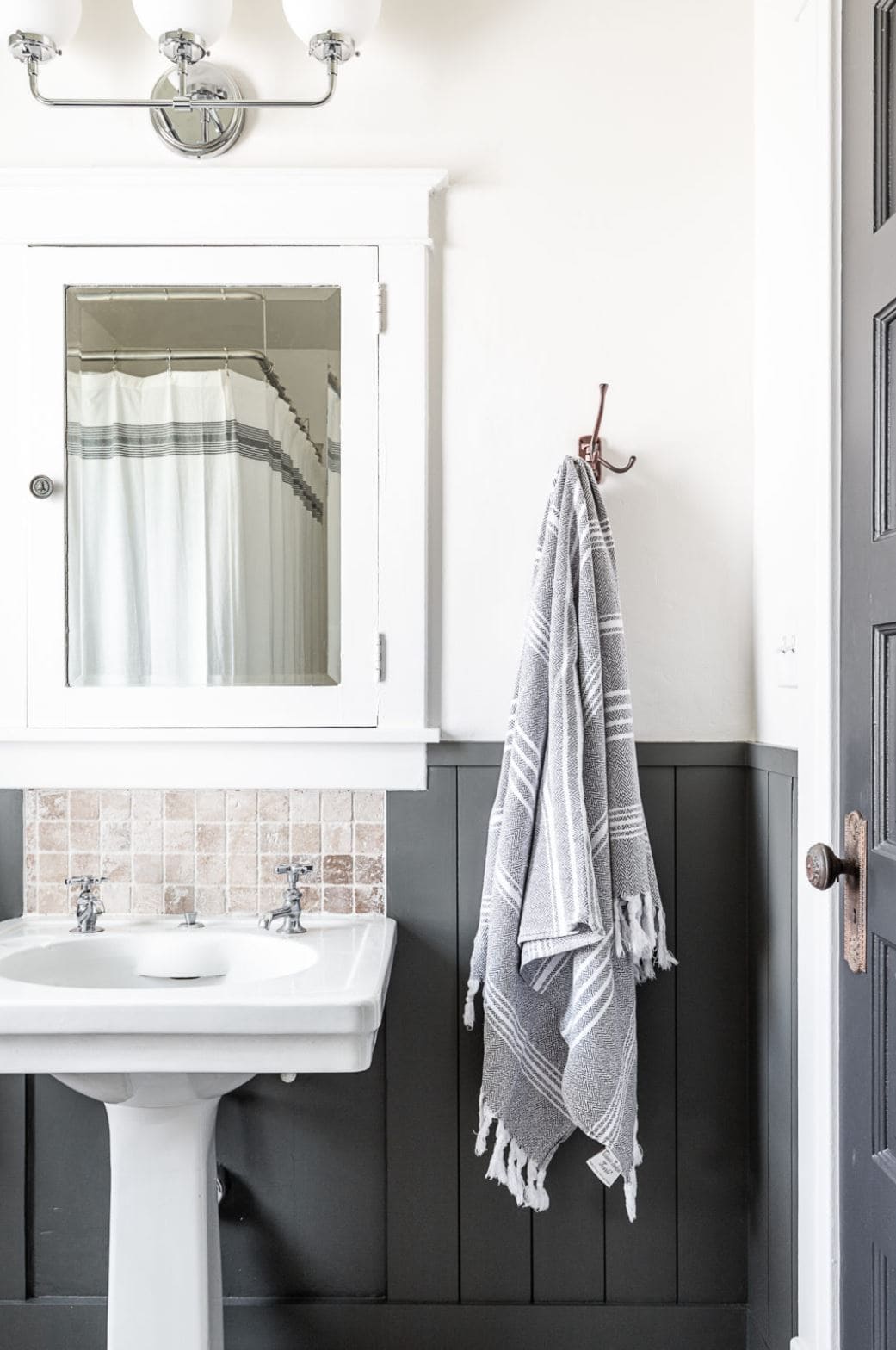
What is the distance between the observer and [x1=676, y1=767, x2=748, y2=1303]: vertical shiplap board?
5.28ft

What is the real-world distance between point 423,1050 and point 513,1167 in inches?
8.7

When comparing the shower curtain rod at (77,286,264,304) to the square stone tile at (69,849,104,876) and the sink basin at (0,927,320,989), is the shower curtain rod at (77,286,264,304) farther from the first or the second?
the sink basin at (0,927,320,989)

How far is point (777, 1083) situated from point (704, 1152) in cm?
23

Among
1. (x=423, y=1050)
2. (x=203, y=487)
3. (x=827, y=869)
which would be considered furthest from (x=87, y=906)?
(x=827, y=869)

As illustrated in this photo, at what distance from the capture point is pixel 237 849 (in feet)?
5.31

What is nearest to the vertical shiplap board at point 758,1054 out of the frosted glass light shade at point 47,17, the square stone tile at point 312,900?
the square stone tile at point 312,900

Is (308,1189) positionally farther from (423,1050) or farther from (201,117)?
(201,117)

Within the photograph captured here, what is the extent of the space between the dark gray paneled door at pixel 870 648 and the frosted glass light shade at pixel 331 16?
673mm

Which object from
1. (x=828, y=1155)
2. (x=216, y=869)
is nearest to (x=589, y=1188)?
(x=828, y=1155)

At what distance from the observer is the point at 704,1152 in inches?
63.4

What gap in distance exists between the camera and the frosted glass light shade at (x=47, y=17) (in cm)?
145

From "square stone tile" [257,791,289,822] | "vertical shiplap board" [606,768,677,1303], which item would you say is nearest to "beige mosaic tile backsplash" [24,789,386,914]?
"square stone tile" [257,791,289,822]

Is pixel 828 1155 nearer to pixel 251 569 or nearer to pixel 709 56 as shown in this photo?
pixel 251 569

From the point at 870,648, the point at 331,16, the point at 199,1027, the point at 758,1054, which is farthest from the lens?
the point at 758,1054
